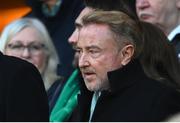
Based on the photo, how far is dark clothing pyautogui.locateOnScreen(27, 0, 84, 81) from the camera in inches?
282

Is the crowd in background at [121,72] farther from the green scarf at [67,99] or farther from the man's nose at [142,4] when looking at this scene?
the man's nose at [142,4]

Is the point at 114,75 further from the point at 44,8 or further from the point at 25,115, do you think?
the point at 44,8

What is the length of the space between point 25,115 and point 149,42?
2.89 ft

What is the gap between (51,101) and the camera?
573 cm

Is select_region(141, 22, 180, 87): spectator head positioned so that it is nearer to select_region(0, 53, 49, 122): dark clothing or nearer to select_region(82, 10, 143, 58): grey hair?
select_region(82, 10, 143, 58): grey hair

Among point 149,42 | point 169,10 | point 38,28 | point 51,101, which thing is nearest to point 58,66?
point 38,28

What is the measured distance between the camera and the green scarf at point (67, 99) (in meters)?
5.12

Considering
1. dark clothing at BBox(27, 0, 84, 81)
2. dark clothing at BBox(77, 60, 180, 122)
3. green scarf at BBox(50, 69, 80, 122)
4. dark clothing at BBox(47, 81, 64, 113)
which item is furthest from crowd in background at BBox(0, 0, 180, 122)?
dark clothing at BBox(27, 0, 84, 81)

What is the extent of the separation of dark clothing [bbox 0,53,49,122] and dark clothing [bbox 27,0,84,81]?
A: 3063mm

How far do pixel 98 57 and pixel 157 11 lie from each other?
1.51 m

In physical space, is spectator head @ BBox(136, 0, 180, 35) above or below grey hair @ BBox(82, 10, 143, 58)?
below

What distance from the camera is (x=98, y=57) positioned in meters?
4.10

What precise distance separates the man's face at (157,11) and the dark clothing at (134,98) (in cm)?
139

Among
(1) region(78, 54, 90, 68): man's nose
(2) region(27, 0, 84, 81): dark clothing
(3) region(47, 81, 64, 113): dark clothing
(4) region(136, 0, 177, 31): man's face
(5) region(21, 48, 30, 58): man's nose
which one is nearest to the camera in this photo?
(1) region(78, 54, 90, 68): man's nose
